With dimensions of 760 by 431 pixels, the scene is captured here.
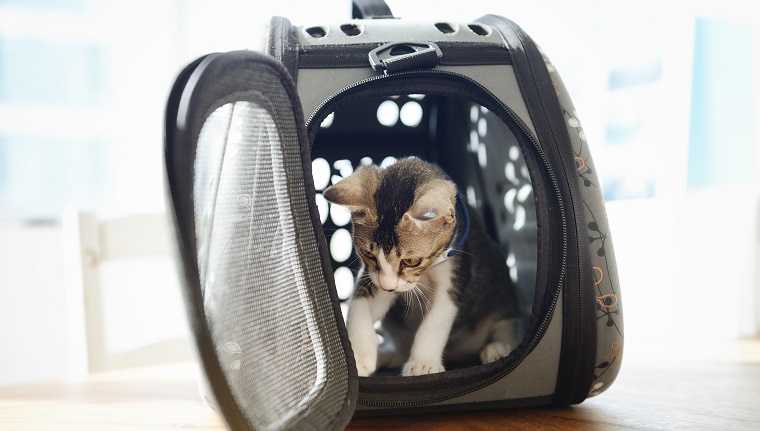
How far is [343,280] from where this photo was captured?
1509mm

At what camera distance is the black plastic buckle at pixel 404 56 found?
90 centimetres

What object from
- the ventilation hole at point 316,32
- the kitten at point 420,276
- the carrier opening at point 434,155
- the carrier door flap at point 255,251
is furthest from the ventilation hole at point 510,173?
the carrier door flap at point 255,251

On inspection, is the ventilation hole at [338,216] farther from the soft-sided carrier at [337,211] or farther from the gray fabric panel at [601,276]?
the gray fabric panel at [601,276]

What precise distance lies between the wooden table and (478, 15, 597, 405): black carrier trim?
0.17 ft

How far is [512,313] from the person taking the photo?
1286 mm

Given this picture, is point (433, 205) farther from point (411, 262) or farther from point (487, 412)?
→ point (487, 412)

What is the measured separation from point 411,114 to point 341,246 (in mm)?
331

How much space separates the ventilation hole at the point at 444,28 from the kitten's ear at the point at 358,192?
29 cm

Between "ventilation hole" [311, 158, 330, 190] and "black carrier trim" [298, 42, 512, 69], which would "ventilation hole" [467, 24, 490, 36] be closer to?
"black carrier trim" [298, 42, 512, 69]

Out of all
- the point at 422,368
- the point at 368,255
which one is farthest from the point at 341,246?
the point at 422,368

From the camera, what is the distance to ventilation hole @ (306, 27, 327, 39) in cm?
96
